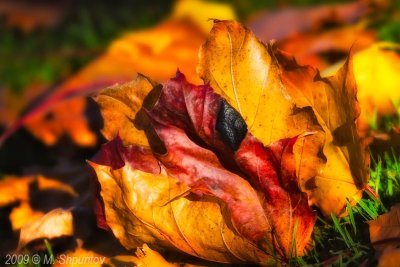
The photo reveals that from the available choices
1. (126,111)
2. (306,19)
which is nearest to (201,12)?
(306,19)

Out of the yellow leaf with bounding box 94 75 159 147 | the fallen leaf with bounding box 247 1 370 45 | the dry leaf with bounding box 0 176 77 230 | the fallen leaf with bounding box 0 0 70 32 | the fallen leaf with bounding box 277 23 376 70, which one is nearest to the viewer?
the yellow leaf with bounding box 94 75 159 147

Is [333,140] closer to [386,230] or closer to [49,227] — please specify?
[386,230]

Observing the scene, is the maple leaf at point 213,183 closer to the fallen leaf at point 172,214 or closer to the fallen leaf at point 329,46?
the fallen leaf at point 172,214

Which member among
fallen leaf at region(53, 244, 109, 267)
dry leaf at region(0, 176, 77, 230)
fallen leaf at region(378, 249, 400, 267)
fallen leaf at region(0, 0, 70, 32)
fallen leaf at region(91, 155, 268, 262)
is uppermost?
fallen leaf at region(378, 249, 400, 267)

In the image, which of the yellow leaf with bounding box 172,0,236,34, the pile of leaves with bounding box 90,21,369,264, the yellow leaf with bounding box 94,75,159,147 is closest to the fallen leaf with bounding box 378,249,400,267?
the pile of leaves with bounding box 90,21,369,264

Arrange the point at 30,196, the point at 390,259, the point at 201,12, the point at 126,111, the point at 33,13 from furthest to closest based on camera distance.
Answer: the point at 33,13 → the point at 201,12 → the point at 30,196 → the point at 126,111 → the point at 390,259

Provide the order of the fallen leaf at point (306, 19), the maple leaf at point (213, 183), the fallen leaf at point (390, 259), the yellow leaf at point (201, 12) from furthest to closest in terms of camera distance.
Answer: the yellow leaf at point (201, 12)
the fallen leaf at point (306, 19)
the maple leaf at point (213, 183)
the fallen leaf at point (390, 259)

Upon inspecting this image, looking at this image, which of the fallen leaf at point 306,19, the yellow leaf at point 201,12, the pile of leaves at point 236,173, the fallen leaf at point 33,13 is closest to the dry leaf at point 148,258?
the pile of leaves at point 236,173

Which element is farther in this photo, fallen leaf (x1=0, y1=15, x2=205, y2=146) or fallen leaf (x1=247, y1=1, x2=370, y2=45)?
fallen leaf (x1=247, y1=1, x2=370, y2=45)

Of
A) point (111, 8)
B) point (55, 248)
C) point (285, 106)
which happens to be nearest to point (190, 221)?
point (285, 106)

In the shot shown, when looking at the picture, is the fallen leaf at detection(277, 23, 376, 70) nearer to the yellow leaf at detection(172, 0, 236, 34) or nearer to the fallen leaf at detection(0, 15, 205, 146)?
the fallen leaf at detection(0, 15, 205, 146)
